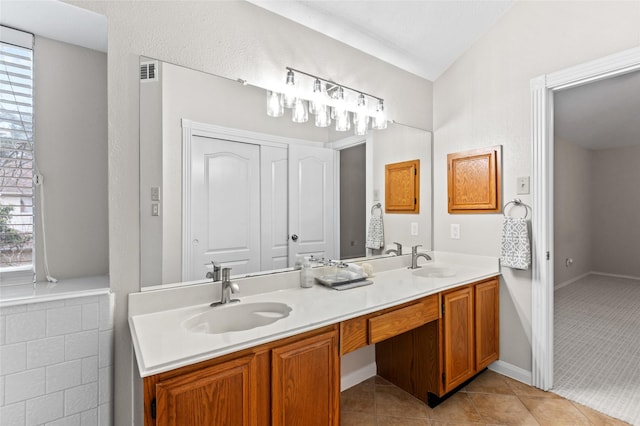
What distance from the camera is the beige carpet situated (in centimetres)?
199

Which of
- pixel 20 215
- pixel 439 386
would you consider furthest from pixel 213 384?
pixel 439 386

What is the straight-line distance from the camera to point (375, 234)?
7.73ft

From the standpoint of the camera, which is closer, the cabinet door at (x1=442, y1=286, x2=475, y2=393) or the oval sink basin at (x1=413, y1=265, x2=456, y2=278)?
the cabinet door at (x1=442, y1=286, x2=475, y2=393)

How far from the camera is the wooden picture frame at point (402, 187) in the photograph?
2438 mm

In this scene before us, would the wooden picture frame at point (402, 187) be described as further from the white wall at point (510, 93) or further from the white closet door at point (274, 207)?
the white closet door at point (274, 207)

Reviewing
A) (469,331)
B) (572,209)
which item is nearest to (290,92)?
(469,331)

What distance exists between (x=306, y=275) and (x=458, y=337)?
1069mm

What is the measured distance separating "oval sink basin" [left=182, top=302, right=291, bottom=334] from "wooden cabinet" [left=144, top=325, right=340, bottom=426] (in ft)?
0.75

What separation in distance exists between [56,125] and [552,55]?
287 centimetres

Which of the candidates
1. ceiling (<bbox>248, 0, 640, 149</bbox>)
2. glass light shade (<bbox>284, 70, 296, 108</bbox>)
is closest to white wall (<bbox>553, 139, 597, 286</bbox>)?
ceiling (<bbox>248, 0, 640, 149</bbox>)

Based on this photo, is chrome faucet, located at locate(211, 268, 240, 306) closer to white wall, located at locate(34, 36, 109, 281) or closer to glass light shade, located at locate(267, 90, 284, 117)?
white wall, located at locate(34, 36, 109, 281)

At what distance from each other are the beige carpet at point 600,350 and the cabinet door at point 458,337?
648mm

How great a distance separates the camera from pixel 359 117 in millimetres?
2176

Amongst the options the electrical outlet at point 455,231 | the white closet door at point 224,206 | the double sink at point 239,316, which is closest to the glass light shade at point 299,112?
the white closet door at point 224,206
